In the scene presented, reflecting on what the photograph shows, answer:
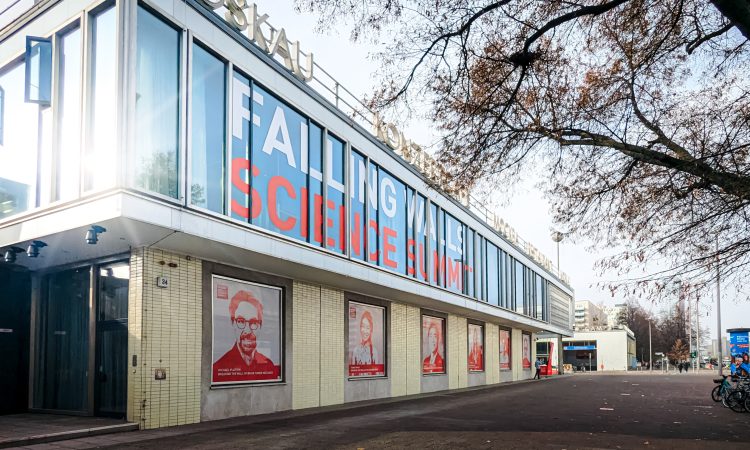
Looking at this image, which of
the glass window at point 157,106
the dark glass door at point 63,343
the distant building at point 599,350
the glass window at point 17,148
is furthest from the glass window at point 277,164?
the distant building at point 599,350

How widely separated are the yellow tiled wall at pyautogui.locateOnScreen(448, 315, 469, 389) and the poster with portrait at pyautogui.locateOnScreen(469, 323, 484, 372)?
34.5 inches

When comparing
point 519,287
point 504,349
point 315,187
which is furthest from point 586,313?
point 315,187

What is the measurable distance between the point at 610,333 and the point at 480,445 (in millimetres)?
85737

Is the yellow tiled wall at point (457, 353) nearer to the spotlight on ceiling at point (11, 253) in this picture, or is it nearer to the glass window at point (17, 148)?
the spotlight on ceiling at point (11, 253)

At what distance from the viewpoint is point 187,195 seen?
13.3 metres

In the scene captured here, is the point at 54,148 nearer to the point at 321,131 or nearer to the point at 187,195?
the point at 187,195

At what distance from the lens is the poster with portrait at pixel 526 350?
1841 inches

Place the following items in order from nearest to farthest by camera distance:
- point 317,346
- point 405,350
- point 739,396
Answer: point 739,396, point 317,346, point 405,350

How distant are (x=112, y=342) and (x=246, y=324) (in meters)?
3.50

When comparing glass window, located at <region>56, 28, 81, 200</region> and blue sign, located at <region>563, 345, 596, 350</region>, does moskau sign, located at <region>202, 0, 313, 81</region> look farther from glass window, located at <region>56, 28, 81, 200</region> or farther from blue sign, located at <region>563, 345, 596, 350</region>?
blue sign, located at <region>563, 345, 596, 350</region>

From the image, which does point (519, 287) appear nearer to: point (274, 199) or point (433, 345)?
point (433, 345)

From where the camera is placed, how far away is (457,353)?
3166 centimetres

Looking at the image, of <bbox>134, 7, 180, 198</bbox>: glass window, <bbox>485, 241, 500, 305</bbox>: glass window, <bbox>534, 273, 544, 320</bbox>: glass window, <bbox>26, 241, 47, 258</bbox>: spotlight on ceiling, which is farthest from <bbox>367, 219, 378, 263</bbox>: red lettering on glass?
<bbox>534, 273, 544, 320</bbox>: glass window

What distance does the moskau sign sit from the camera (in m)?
15.5
